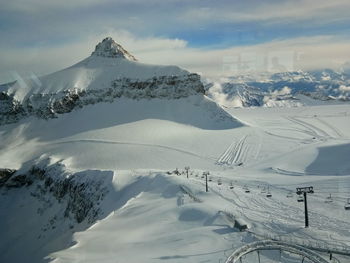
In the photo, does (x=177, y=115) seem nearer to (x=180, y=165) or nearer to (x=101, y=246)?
(x=180, y=165)

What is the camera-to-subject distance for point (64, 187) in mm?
66062

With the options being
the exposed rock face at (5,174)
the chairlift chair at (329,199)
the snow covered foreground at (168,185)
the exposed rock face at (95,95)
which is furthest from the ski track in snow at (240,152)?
the exposed rock face at (5,174)

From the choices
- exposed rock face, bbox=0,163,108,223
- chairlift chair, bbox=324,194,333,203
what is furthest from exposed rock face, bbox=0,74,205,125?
chairlift chair, bbox=324,194,333,203

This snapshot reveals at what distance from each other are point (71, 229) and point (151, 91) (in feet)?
194

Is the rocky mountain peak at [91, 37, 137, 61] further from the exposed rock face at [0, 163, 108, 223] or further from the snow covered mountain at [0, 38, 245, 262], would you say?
the exposed rock face at [0, 163, 108, 223]

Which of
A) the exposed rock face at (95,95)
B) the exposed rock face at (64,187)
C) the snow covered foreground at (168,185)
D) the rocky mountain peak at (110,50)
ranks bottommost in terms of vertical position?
the exposed rock face at (64,187)

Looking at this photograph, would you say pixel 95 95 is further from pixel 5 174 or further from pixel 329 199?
pixel 329 199

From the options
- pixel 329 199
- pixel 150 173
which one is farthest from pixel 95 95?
pixel 329 199

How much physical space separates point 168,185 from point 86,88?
67.5 metres

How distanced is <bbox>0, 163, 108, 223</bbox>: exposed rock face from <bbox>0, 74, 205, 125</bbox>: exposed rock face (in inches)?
1167

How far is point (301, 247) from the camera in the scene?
26.9m

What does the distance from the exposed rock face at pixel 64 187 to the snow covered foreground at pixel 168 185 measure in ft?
1.51

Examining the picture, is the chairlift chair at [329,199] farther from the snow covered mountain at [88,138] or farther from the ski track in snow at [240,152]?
the ski track in snow at [240,152]

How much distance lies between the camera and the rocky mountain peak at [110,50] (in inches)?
5037
